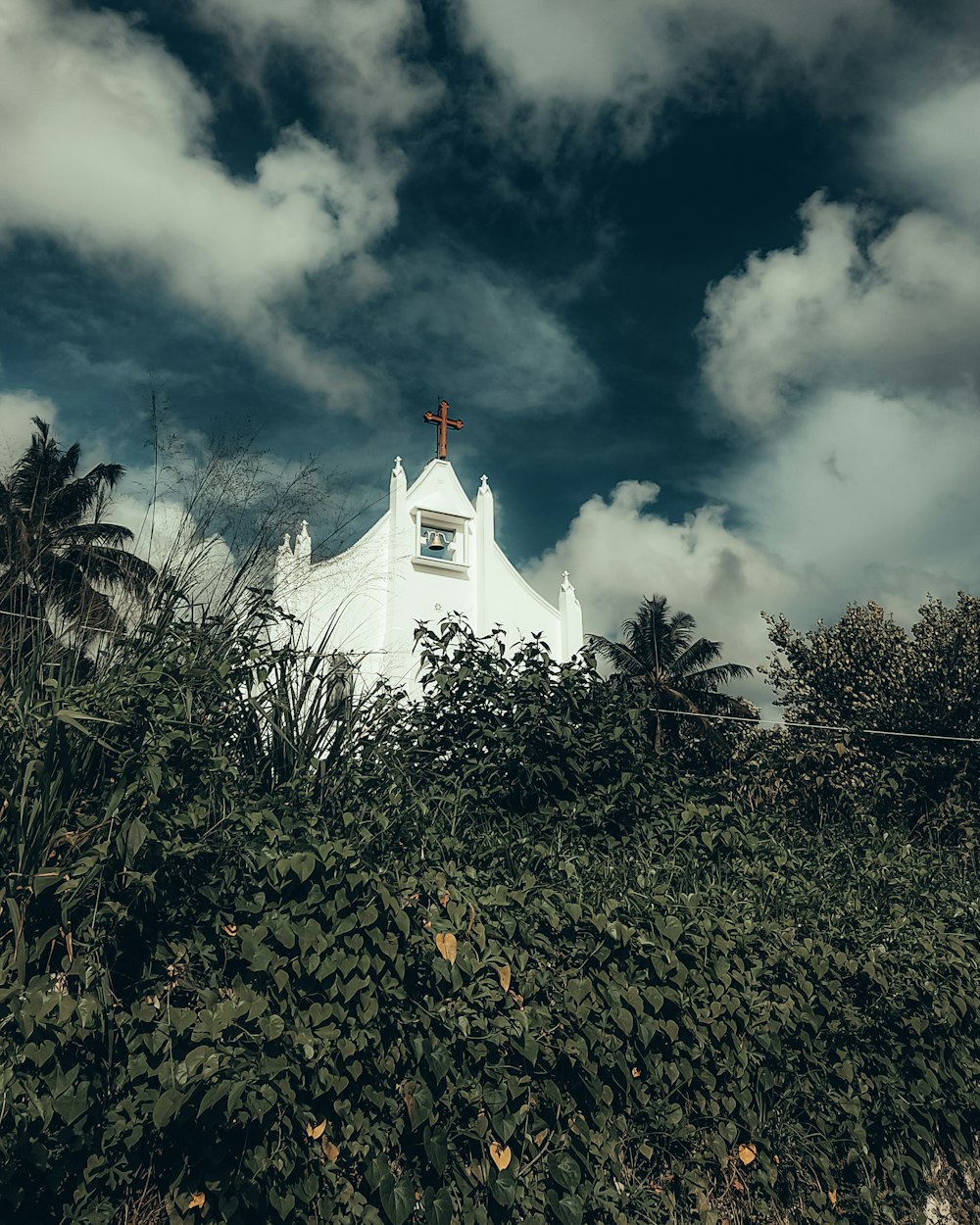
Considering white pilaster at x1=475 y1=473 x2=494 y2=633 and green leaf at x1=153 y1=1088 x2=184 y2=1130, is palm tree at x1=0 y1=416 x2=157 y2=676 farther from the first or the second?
white pilaster at x1=475 y1=473 x2=494 y2=633

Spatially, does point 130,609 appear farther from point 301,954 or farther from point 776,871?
point 776,871

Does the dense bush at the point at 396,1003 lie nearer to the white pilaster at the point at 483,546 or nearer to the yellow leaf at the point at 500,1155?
the yellow leaf at the point at 500,1155

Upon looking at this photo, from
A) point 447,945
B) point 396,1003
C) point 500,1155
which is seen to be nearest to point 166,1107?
point 396,1003

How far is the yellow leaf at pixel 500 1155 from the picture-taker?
299cm

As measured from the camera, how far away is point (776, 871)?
4637 millimetres

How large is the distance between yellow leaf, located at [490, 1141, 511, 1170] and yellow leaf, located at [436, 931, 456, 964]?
2.13 feet

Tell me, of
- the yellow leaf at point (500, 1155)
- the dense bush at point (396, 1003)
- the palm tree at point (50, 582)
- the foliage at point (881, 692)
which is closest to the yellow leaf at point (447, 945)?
the dense bush at point (396, 1003)

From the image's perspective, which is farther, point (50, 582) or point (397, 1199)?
point (50, 582)

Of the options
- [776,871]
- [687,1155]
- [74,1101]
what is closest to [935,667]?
[776,871]

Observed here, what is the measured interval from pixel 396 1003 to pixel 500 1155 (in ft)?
2.10

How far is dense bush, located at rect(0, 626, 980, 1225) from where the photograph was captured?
8.61 feet

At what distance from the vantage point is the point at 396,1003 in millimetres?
2992

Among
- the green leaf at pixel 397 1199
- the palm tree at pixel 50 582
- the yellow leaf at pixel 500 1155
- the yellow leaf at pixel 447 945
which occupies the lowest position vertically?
the green leaf at pixel 397 1199

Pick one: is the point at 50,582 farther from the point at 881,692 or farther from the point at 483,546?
the point at 881,692
